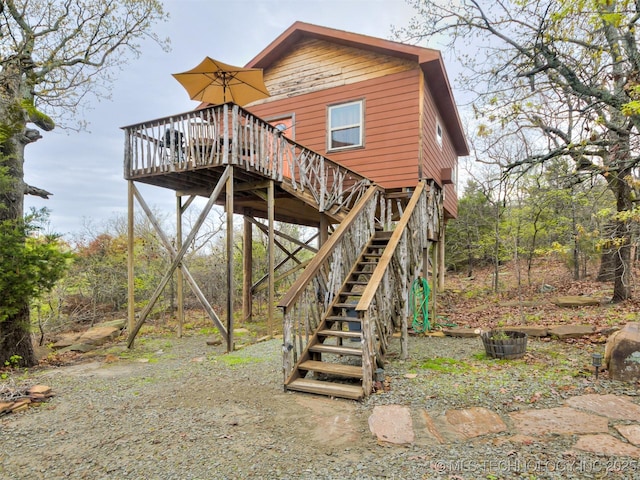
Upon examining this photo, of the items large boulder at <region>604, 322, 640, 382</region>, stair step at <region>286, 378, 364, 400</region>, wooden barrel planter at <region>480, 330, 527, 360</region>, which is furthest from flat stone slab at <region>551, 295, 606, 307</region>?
stair step at <region>286, 378, 364, 400</region>

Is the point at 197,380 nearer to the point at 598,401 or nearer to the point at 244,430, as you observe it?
the point at 244,430

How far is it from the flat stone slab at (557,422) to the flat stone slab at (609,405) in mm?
130

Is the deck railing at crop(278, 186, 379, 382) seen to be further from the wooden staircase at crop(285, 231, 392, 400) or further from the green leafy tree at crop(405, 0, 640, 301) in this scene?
the green leafy tree at crop(405, 0, 640, 301)

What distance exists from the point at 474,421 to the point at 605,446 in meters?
0.92

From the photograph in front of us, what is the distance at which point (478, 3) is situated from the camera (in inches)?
209

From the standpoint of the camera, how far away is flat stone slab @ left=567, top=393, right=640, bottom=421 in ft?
10.4

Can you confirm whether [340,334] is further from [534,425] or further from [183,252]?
[183,252]

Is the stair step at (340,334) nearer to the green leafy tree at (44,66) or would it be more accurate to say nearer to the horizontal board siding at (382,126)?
the green leafy tree at (44,66)

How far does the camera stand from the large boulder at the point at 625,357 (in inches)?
154

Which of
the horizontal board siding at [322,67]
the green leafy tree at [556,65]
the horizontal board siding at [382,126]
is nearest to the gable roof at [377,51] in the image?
the horizontal board siding at [322,67]

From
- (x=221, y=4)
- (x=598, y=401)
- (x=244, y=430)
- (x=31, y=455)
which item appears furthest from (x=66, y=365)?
(x=221, y=4)

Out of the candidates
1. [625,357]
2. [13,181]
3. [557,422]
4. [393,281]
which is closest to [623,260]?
[625,357]

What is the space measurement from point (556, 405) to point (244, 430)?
2.97 meters

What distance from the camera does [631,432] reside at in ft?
9.34
